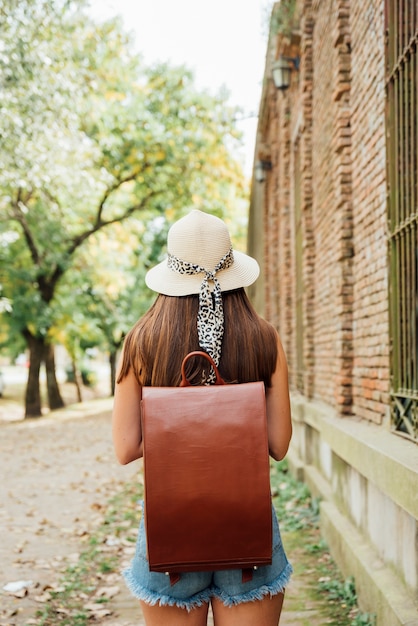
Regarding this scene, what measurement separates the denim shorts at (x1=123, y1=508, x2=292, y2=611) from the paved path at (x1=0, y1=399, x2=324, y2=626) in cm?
261

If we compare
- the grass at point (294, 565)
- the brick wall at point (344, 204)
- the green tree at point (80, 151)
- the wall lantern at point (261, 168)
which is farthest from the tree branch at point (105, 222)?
the grass at point (294, 565)

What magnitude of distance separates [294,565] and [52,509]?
12.2 feet

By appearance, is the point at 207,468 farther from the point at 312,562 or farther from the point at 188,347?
the point at 312,562

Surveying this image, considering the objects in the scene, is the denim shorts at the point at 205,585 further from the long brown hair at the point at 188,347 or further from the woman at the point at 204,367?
the long brown hair at the point at 188,347

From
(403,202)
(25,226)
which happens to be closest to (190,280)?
(403,202)

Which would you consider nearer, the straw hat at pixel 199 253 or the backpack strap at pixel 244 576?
the backpack strap at pixel 244 576

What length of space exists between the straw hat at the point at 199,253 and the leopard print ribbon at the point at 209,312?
15mm

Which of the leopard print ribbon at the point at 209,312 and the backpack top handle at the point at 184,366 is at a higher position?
the leopard print ribbon at the point at 209,312

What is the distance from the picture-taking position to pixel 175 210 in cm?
2319

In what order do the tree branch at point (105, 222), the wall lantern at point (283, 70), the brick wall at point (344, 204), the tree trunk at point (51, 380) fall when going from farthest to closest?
the tree trunk at point (51, 380) → the tree branch at point (105, 222) → the wall lantern at point (283, 70) → the brick wall at point (344, 204)

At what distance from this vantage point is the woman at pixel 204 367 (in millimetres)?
2262

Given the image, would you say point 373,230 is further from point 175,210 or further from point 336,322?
point 175,210

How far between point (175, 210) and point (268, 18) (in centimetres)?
1260

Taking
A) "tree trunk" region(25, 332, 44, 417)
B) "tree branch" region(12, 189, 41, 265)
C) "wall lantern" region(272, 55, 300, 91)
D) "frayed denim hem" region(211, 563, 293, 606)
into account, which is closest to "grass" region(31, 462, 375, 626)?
"frayed denim hem" region(211, 563, 293, 606)
